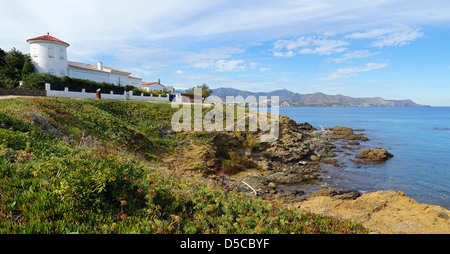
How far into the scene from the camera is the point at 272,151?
27.6 metres

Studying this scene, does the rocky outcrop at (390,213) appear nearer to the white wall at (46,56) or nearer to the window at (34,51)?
the white wall at (46,56)

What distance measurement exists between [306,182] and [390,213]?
32.0 feet

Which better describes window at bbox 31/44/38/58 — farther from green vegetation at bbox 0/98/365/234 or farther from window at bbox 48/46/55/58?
green vegetation at bbox 0/98/365/234

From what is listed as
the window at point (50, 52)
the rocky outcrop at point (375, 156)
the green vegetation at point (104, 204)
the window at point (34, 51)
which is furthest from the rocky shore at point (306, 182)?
the window at point (34, 51)

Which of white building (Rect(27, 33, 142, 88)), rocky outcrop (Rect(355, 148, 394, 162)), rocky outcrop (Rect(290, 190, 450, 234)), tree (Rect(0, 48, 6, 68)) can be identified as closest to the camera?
rocky outcrop (Rect(290, 190, 450, 234))

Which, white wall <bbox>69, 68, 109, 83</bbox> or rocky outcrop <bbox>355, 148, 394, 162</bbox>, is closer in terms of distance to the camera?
rocky outcrop <bbox>355, 148, 394, 162</bbox>

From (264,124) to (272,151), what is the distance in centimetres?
463

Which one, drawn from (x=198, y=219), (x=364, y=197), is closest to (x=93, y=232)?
(x=198, y=219)

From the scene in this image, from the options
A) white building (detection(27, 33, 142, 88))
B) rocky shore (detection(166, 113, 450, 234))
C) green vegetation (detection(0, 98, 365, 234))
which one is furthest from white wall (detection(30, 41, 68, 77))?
green vegetation (detection(0, 98, 365, 234))

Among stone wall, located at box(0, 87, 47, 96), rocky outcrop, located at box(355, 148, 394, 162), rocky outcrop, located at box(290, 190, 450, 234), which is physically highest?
stone wall, located at box(0, 87, 47, 96)

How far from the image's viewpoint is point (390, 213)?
1109 cm

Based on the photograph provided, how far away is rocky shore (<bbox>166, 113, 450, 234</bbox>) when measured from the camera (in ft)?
33.5

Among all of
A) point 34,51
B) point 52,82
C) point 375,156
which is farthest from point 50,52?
point 375,156

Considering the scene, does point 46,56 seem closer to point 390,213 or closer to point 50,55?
point 50,55
